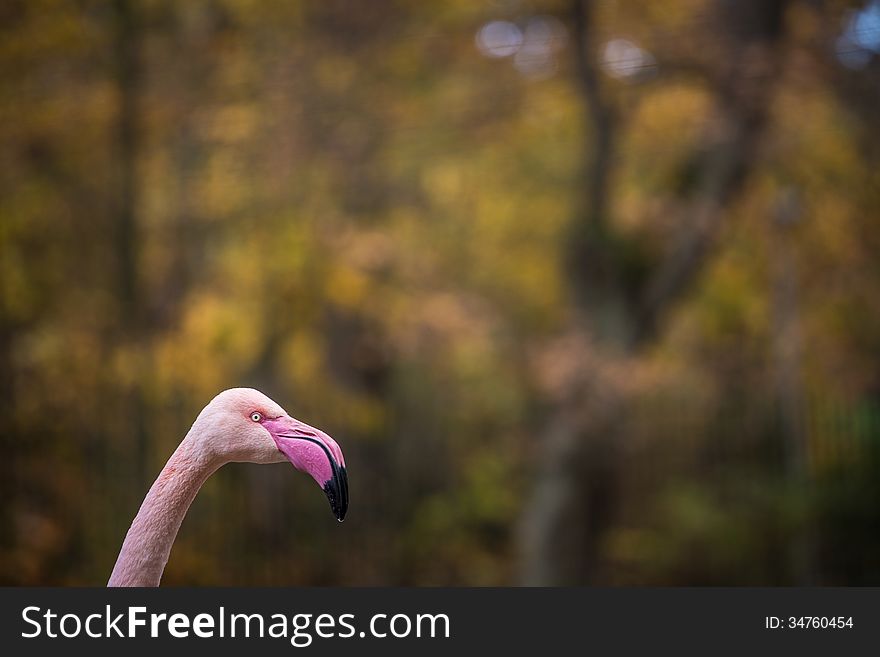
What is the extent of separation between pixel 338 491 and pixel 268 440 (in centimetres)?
14

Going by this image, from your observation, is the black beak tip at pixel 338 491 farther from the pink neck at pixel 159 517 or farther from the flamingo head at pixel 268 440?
the pink neck at pixel 159 517

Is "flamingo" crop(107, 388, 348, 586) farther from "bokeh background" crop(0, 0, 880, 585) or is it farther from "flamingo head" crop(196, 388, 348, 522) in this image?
"bokeh background" crop(0, 0, 880, 585)

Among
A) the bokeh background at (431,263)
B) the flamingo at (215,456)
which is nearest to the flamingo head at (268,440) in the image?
the flamingo at (215,456)

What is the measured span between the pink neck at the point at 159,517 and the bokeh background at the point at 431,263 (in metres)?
5.25

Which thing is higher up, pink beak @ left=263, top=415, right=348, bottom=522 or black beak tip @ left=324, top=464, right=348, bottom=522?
pink beak @ left=263, top=415, right=348, bottom=522

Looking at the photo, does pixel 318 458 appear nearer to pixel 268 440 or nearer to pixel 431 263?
pixel 268 440

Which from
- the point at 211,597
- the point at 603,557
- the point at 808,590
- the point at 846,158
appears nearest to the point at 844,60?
the point at 846,158

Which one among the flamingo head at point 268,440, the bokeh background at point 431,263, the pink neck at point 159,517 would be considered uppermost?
the bokeh background at point 431,263

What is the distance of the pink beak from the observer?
4.61ft

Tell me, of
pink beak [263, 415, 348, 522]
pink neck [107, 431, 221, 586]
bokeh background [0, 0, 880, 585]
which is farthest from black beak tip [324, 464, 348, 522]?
bokeh background [0, 0, 880, 585]

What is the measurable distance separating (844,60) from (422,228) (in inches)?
149

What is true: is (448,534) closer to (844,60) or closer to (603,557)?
(603,557)

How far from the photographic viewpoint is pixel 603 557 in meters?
8.02

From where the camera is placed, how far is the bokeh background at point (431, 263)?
22.4 feet
